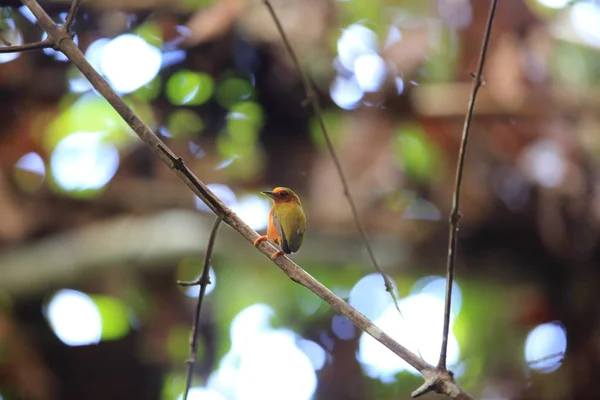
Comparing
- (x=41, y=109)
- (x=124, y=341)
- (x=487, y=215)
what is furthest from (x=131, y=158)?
(x=487, y=215)

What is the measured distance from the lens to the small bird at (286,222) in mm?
1197

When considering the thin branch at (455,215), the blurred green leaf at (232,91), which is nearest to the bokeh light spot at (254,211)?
the thin branch at (455,215)

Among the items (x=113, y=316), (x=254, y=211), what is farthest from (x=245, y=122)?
(x=254, y=211)

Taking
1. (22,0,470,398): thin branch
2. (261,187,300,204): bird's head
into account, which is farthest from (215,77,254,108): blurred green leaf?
(22,0,470,398): thin branch

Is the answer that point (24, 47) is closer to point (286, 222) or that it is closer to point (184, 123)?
point (286, 222)

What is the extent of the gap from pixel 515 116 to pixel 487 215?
61 cm

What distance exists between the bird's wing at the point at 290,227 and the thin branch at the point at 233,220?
0.30 ft

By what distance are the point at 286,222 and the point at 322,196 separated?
5.96 feet

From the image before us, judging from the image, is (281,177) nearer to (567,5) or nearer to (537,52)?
(537,52)

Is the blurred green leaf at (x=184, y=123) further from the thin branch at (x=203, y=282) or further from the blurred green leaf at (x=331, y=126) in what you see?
the thin branch at (x=203, y=282)

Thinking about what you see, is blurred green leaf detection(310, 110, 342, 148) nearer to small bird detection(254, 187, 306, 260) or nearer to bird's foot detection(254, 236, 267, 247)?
small bird detection(254, 187, 306, 260)

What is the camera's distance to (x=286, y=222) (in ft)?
4.01

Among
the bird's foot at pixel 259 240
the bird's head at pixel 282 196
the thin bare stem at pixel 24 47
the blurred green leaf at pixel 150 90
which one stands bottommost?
the bird's foot at pixel 259 240

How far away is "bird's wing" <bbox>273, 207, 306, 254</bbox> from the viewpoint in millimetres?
1197
